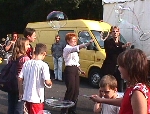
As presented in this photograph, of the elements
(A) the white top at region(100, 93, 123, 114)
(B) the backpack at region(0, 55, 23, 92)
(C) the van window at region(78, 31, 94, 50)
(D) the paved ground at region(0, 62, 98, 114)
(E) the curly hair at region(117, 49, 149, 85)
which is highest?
(C) the van window at region(78, 31, 94, 50)

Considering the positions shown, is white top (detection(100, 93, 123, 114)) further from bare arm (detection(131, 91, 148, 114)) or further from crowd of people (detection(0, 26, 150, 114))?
bare arm (detection(131, 91, 148, 114))

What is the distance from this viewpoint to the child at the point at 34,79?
16.2ft

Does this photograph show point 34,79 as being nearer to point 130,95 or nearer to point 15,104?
point 15,104

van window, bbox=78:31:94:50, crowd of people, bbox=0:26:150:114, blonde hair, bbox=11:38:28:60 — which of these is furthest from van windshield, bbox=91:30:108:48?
blonde hair, bbox=11:38:28:60

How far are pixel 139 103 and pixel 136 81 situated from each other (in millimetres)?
175

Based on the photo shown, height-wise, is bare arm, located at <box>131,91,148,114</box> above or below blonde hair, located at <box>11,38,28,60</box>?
below

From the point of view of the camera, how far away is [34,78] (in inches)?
195

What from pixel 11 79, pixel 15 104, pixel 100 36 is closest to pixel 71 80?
pixel 15 104

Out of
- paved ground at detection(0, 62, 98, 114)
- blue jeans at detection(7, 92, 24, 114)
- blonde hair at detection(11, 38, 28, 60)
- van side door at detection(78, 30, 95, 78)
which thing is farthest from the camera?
van side door at detection(78, 30, 95, 78)

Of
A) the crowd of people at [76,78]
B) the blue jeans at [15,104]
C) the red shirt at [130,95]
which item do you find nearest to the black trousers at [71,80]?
the crowd of people at [76,78]

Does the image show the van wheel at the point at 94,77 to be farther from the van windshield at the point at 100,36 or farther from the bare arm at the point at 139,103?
the bare arm at the point at 139,103

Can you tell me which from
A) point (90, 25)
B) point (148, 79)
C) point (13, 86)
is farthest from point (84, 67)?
point (148, 79)

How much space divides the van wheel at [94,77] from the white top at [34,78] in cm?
616

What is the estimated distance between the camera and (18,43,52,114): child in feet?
16.2
